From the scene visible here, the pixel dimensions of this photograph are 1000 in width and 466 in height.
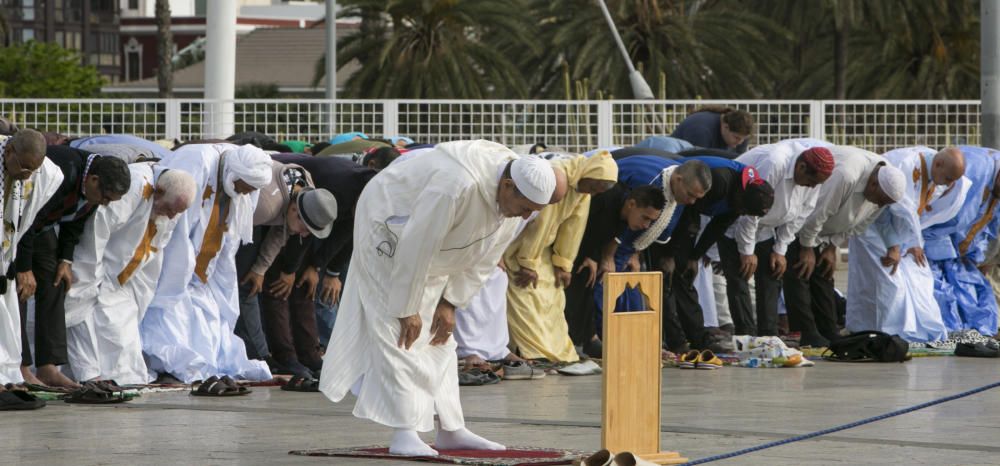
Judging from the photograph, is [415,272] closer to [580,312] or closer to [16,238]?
[16,238]

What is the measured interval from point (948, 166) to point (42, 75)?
182 ft

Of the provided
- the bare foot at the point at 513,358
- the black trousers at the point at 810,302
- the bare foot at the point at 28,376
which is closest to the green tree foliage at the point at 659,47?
the black trousers at the point at 810,302

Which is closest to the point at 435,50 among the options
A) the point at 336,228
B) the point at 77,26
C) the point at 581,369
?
the point at 581,369

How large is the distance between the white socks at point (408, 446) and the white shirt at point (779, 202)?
6.22 metres

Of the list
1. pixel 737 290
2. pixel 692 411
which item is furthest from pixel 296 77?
pixel 692 411

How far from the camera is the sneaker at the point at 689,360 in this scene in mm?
13594

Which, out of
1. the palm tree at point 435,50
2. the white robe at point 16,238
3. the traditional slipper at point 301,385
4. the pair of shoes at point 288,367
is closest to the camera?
the white robe at point 16,238

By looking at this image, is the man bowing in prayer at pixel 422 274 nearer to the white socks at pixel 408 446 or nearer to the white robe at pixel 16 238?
the white socks at pixel 408 446

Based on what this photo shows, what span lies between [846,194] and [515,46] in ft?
79.4

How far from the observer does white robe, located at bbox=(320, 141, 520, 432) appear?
326 inches

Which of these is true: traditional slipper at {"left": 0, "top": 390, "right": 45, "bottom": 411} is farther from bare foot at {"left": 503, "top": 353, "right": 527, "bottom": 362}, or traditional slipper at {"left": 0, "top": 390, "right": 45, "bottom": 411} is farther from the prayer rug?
bare foot at {"left": 503, "top": 353, "right": 527, "bottom": 362}

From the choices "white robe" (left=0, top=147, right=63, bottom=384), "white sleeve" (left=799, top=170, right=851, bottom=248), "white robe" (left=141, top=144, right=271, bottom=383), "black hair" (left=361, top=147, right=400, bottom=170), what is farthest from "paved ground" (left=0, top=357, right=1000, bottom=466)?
"white sleeve" (left=799, top=170, right=851, bottom=248)

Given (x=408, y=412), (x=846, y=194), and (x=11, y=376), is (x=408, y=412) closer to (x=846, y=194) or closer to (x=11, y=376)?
(x=11, y=376)

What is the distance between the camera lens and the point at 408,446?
838 centimetres
